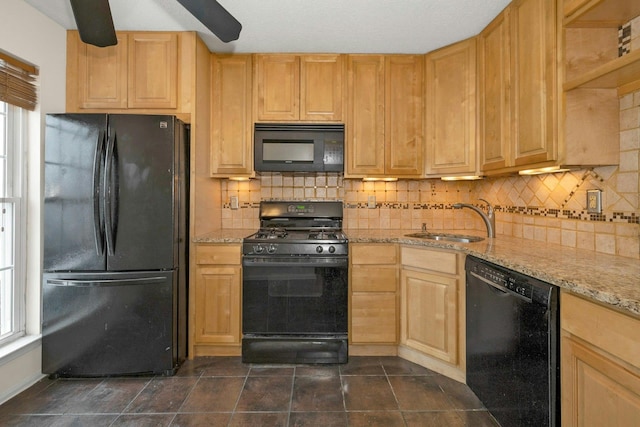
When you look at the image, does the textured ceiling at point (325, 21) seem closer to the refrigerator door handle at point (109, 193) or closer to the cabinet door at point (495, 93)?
the cabinet door at point (495, 93)

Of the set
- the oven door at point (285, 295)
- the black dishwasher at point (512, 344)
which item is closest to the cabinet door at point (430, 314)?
the black dishwasher at point (512, 344)

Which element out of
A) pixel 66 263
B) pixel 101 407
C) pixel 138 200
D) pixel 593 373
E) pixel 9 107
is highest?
pixel 9 107

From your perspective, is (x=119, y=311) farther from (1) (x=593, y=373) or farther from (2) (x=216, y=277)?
(1) (x=593, y=373)

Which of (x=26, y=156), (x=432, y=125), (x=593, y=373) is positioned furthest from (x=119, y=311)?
(x=432, y=125)

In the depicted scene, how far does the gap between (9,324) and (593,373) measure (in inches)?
124

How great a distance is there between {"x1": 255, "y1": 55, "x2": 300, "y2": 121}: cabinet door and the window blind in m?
1.52

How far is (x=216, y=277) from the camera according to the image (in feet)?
8.17

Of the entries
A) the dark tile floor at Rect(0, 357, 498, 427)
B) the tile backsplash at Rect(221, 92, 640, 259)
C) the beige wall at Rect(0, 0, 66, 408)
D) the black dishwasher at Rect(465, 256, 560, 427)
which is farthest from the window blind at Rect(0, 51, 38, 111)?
the black dishwasher at Rect(465, 256, 560, 427)

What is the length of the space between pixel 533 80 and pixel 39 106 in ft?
10.4

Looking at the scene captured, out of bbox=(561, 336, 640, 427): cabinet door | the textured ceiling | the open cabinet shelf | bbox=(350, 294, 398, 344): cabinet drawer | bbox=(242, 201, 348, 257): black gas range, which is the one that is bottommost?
bbox=(350, 294, 398, 344): cabinet drawer

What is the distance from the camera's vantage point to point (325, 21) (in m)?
2.30

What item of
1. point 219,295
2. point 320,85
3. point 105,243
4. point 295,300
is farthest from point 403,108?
point 105,243

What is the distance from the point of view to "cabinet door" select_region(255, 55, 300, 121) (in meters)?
2.77

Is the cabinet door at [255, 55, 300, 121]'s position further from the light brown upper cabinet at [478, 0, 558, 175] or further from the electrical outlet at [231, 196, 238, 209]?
the light brown upper cabinet at [478, 0, 558, 175]
